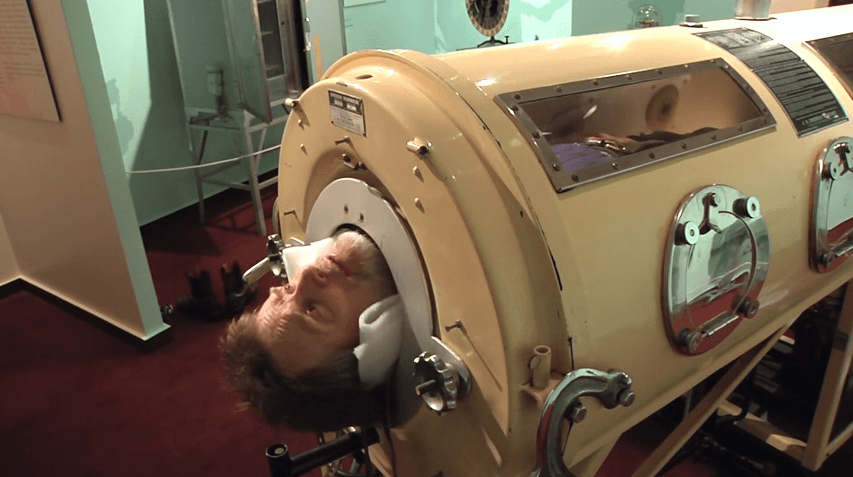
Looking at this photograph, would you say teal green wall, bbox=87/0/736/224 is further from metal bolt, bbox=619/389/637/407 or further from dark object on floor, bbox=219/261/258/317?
metal bolt, bbox=619/389/637/407

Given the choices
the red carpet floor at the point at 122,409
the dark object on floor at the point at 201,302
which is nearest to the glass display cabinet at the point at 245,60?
the dark object on floor at the point at 201,302

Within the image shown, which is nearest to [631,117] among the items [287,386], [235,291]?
[287,386]

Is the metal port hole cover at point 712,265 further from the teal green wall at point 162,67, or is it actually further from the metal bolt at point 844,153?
the teal green wall at point 162,67

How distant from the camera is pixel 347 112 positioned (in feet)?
3.23

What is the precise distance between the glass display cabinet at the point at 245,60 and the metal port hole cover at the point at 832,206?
119 inches

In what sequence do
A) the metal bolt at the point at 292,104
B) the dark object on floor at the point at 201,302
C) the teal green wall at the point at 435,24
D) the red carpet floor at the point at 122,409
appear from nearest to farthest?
the metal bolt at the point at 292,104 → the red carpet floor at the point at 122,409 → the dark object on floor at the point at 201,302 → the teal green wall at the point at 435,24

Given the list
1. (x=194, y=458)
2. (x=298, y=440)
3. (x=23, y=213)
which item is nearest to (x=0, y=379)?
(x=23, y=213)

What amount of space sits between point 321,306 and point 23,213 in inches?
107

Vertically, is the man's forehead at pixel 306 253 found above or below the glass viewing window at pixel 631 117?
below

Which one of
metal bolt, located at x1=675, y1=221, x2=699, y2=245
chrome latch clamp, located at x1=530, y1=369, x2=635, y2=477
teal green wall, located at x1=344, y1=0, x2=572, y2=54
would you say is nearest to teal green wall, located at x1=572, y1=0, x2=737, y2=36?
teal green wall, located at x1=344, y1=0, x2=572, y2=54

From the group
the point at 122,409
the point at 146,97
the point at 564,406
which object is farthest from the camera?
the point at 146,97

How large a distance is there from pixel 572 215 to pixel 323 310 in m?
0.44

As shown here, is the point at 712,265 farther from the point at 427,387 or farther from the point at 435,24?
the point at 435,24

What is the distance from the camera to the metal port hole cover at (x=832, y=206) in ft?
3.93
